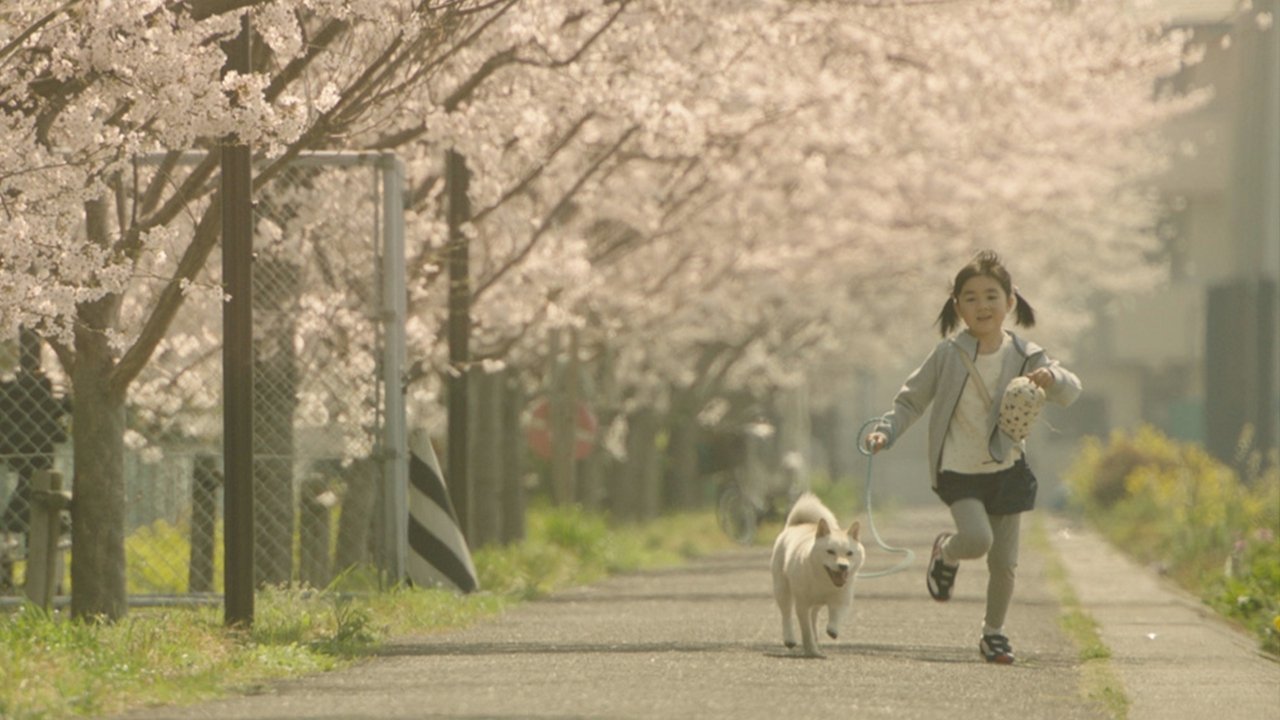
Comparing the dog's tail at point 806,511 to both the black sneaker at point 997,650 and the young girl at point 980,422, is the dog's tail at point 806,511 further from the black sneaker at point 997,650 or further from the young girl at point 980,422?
the black sneaker at point 997,650

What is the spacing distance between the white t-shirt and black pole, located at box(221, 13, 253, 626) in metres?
3.31

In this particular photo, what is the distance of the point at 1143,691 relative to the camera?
9891mm

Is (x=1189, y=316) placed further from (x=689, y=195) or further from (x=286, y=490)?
(x=286, y=490)

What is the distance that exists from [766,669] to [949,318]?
209cm

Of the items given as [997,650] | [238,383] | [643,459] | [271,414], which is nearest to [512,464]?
[271,414]

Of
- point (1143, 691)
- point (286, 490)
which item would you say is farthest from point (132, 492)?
point (1143, 691)

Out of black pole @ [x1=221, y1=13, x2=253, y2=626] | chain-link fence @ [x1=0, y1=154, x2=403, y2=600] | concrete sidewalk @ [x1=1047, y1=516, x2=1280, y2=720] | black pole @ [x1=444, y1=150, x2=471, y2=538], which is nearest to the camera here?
concrete sidewalk @ [x1=1047, y1=516, x2=1280, y2=720]

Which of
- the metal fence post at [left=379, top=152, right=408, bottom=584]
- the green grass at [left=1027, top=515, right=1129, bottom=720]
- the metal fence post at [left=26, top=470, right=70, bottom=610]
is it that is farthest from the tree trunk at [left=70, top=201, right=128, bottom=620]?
the green grass at [left=1027, top=515, right=1129, bottom=720]

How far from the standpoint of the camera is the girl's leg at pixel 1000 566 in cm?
1143

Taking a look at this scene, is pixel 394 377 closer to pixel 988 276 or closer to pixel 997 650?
pixel 988 276

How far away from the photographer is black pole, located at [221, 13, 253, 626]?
11.7 m

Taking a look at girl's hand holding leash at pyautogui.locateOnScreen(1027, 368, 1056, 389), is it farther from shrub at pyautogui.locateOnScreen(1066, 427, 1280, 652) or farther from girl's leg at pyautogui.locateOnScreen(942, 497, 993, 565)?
shrub at pyautogui.locateOnScreen(1066, 427, 1280, 652)

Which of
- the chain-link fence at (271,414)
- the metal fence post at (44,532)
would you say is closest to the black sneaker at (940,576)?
the chain-link fence at (271,414)

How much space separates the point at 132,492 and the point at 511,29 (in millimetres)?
3613
